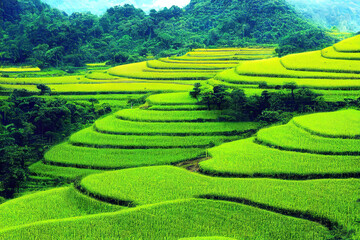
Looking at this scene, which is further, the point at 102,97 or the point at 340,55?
the point at 102,97

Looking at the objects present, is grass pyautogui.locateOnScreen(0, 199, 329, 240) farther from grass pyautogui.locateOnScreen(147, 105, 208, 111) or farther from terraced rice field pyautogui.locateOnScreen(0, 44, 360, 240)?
grass pyautogui.locateOnScreen(147, 105, 208, 111)

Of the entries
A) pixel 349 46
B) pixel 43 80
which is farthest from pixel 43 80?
pixel 349 46

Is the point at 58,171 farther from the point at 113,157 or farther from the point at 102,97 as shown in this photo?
the point at 102,97

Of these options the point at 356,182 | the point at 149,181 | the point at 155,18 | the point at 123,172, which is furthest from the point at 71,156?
the point at 155,18

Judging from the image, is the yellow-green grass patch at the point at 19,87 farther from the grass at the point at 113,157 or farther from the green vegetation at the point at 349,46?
the green vegetation at the point at 349,46

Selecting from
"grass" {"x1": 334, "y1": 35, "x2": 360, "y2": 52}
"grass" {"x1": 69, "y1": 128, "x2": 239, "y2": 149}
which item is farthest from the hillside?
"grass" {"x1": 69, "y1": 128, "x2": 239, "y2": 149}
